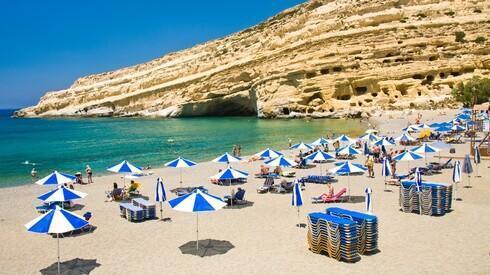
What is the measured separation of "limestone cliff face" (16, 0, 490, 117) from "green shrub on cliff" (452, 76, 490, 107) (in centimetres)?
287

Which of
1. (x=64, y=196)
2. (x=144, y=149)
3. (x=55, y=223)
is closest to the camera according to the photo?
(x=55, y=223)

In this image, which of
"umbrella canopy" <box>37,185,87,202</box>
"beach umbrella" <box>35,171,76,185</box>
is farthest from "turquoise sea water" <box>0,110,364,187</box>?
"umbrella canopy" <box>37,185,87,202</box>

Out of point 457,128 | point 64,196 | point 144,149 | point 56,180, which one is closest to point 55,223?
point 64,196

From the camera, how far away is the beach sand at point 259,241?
10.0 m

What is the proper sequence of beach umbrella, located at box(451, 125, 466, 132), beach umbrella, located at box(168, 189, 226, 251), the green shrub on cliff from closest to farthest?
beach umbrella, located at box(168, 189, 226, 251)
beach umbrella, located at box(451, 125, 466, 132)
the green shrub on cliff

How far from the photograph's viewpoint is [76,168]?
3081 centimetres

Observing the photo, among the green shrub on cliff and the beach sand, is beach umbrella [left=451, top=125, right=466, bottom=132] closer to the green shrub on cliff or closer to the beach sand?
the green shrub on cliff

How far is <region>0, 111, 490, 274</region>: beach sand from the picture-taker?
10.0m

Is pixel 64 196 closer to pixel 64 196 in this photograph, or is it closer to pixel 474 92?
pixel 64 196

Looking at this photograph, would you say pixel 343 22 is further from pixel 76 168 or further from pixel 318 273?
pixel 318 273

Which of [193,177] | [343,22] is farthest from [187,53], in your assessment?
[193,177]

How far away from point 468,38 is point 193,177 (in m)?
58.4

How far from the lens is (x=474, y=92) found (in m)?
53.2

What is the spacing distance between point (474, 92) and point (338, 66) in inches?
778
